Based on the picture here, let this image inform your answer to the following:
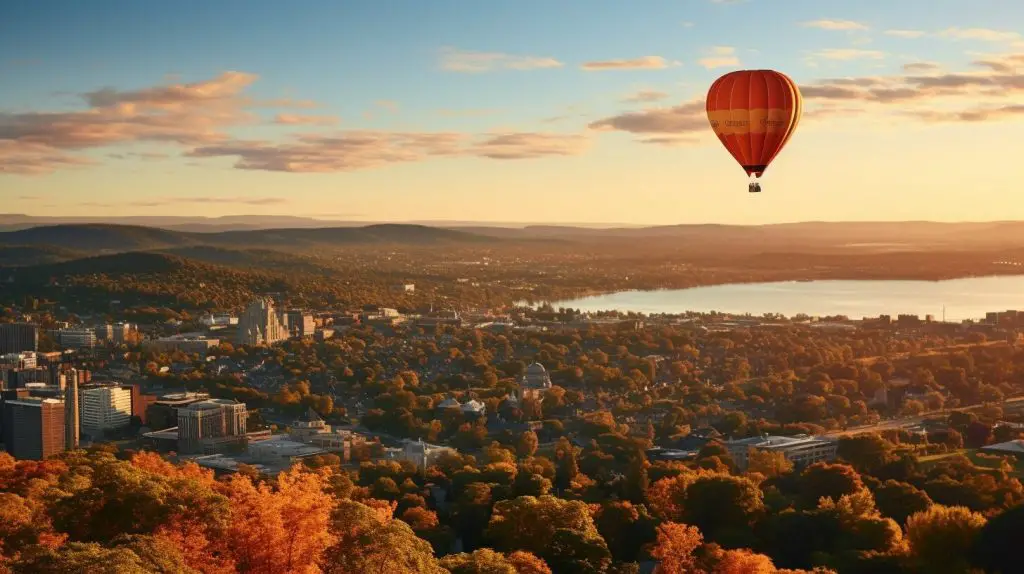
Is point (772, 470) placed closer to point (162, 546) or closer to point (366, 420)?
point (366, 420)

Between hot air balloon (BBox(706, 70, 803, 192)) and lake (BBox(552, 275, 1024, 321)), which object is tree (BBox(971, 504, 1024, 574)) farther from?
lake (BBox(552, 275, 1024, 321))

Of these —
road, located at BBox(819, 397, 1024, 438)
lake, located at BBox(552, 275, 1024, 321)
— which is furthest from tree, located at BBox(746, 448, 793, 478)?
lake, located at BBox(552, 275, 1024, 321)

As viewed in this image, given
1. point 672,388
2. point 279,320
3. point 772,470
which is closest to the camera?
point 772,470

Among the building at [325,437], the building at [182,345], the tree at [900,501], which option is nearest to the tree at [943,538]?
the tree at [900,501]

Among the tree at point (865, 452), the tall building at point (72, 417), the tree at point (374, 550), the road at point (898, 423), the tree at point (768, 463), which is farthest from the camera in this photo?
the road at point (898, 423)

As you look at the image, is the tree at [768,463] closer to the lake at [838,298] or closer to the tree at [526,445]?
the tree at [526,445]

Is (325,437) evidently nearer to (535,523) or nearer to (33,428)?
(33,428)

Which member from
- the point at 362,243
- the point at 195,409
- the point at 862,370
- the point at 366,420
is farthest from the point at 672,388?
the point at 362,243
